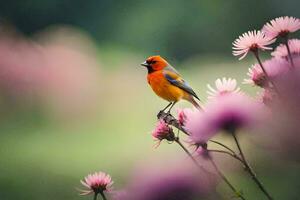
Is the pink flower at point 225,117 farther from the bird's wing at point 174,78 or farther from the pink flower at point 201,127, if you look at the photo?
the bird's wing at point 174,78

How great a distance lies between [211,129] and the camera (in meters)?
0.38

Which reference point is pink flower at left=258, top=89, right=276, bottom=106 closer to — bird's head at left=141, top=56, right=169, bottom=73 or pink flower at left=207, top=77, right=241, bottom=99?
pink flower at left=207, top=77, right=241, bottom=99

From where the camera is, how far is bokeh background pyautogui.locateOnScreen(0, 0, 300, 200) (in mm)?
2791

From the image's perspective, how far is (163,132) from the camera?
54 cm

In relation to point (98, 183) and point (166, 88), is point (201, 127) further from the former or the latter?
point (166, 88)

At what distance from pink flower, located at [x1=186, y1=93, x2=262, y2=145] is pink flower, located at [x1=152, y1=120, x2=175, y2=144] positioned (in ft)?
0.41

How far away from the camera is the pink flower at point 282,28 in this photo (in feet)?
1.72

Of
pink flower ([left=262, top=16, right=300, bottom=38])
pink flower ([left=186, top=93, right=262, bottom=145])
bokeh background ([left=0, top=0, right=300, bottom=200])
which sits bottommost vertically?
pink flower ([left=186, top=93, right=262, bottom=145])

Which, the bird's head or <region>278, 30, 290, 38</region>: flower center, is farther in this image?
the bird's head

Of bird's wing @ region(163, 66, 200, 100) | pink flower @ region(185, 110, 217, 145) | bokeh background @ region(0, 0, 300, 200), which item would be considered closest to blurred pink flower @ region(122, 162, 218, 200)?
pink flower @ region(185, 110, 217, 145)

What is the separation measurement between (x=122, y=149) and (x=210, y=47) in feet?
8.25

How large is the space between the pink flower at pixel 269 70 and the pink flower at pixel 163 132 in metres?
0.08

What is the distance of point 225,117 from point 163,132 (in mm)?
156

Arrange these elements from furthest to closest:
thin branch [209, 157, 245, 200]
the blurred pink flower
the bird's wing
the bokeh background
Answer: the bokeh background, the bird's wing, thin branch [209, 157, 245, 200], the blurred pink flower
